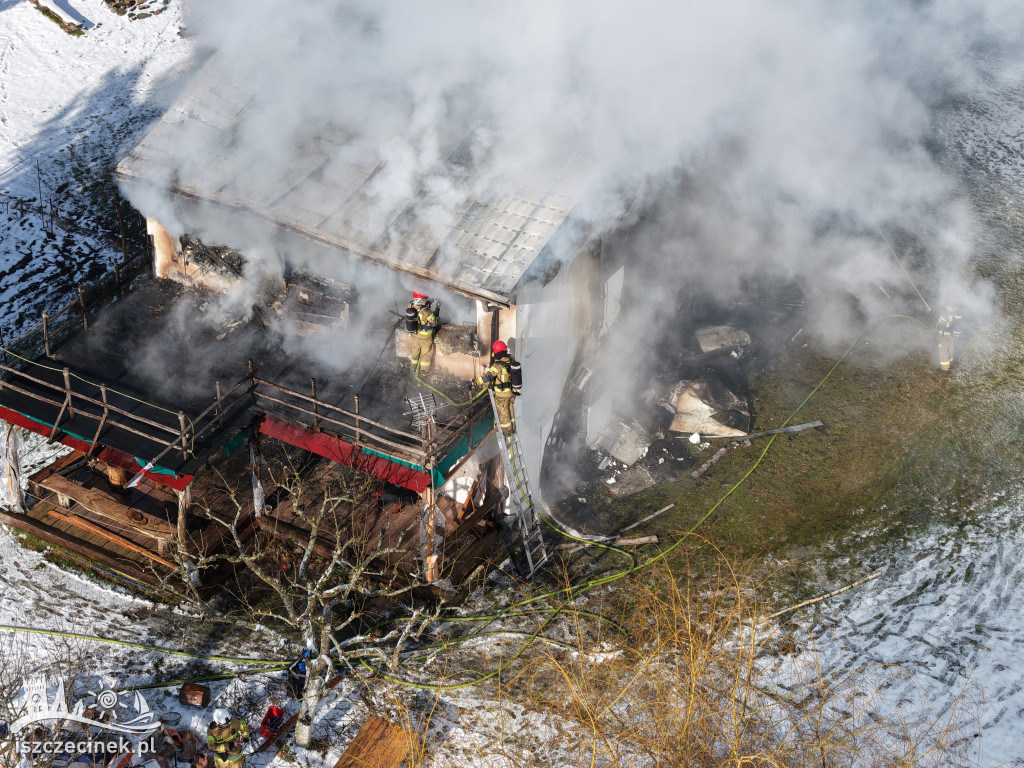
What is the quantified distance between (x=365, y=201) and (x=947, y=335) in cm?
1337

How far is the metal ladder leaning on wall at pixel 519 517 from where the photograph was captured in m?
14.2

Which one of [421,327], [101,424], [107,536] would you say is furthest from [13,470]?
[421,327]

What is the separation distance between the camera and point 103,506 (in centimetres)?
1463

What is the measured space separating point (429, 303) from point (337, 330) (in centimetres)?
206

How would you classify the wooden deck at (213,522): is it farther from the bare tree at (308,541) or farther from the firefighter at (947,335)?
the firefighter at (947,335)

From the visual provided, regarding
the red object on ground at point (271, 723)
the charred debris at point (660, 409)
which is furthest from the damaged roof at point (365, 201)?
the red object on ground at point (271, 723)

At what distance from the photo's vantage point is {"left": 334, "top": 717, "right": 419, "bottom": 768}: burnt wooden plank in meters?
11.9

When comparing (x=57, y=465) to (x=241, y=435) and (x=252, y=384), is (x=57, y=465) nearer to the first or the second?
(x=241, y=435)

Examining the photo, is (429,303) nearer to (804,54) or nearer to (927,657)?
(927,657)

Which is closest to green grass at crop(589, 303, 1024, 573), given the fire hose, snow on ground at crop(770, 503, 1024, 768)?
the fire hose

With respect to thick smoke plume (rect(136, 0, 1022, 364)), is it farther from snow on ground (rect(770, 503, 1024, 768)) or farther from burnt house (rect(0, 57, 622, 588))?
snow on ground (rect(770, 503, 1024, 768))

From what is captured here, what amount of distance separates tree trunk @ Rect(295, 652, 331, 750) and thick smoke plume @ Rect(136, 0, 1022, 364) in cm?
642

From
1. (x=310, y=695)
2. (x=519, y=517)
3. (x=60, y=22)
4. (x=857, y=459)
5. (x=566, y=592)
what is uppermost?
(x=60, y=22)

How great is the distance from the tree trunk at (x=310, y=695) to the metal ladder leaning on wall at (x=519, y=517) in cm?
414
